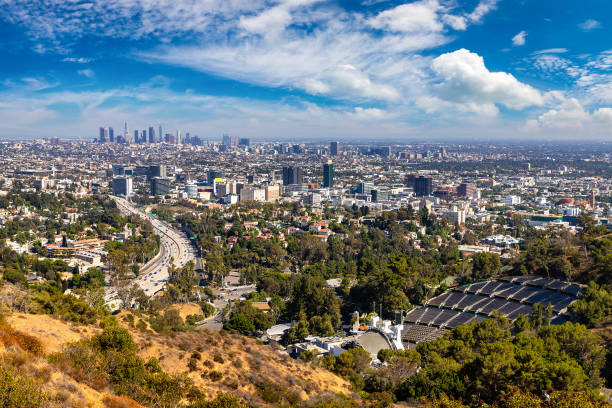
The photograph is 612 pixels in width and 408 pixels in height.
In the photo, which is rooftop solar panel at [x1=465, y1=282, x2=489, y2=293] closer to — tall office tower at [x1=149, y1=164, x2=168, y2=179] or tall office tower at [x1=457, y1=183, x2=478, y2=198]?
tall office tower at [x1=457, y1=183, x2=478, y2=198]

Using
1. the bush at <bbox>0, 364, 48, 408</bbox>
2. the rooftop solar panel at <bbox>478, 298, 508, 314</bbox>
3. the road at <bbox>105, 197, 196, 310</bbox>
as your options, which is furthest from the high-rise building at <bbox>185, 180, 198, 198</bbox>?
the bush at <bbox>0, 364, 48, 408</bbox>

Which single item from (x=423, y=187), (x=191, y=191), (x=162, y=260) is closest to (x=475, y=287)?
(x=162, y=260)

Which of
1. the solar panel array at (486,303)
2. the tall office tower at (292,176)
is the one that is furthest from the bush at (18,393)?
the tall office tower at (292,176)

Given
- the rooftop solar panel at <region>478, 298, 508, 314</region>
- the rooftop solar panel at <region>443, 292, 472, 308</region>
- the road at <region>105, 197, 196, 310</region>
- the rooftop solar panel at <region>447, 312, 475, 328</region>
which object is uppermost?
the rooftop solar panel at <region>478, 298, 508, 314</region>

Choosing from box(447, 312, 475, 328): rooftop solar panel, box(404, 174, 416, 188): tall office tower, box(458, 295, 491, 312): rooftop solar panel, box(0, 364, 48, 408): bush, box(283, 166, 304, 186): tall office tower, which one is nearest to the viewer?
box(0, 364, 48, 408): bush

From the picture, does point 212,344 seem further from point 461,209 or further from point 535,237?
point 461,209

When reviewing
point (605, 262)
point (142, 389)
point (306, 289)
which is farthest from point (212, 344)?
point (605, 262)
